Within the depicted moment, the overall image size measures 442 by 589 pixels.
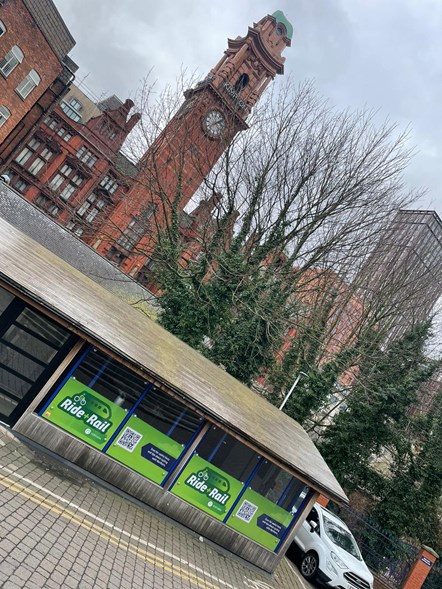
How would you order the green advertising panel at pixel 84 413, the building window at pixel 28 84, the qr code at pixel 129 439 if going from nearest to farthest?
the green advertising panel at pixel 84 413 → the qr code at pixel 129 439 → the building window at pixel 28 84

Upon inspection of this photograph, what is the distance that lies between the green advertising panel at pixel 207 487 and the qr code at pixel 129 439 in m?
1.39

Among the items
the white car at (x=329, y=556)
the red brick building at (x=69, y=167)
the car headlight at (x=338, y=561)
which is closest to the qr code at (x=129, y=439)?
the white car at (x=329, y=556)

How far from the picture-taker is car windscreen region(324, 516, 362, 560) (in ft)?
44.3

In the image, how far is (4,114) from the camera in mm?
28875

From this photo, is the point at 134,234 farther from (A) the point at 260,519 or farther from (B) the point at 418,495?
(A) the point at 260,519

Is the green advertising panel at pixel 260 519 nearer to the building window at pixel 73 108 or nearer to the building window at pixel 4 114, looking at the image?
the building window at pixel 4 114

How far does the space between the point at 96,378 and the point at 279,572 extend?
7386 mm

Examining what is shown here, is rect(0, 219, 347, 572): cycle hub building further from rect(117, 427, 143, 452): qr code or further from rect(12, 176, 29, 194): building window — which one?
rect(12, 176, 29, 194): building window

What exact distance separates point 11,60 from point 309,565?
99.9 feet

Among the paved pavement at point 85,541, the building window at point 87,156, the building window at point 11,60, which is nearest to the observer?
the paved pavement at point 85,541

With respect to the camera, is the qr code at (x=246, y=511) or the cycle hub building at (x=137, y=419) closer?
the cycle hub building at (x=137, y=419)

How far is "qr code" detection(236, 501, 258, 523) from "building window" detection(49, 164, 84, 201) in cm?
4810

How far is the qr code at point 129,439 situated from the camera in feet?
33.4

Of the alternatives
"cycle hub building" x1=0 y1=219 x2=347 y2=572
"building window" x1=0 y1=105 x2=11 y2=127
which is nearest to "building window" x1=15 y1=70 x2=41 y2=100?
"building window" x1=0 y1=105 x2=11 y2=127
